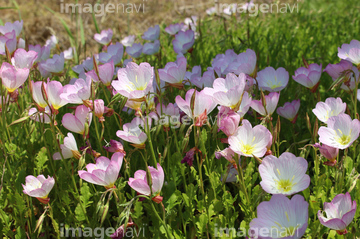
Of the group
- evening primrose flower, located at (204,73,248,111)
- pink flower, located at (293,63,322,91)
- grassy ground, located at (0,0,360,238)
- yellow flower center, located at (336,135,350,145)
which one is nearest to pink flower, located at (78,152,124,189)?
grassy ground, located at (0,0,360,238)

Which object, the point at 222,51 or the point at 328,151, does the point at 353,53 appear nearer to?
the point at 328,151

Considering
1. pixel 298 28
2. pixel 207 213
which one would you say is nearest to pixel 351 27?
pixel 298 28

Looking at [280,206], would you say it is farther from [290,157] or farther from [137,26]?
[137,26]

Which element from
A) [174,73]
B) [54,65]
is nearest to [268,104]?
[174,73]

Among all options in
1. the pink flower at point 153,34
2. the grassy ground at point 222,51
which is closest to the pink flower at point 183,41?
the grassy ground at point 222,51

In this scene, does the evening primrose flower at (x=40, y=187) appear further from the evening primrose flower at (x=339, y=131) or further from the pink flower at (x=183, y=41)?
the pink flower at (x=183, y=41)

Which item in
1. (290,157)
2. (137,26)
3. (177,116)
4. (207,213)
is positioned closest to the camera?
(290,157)

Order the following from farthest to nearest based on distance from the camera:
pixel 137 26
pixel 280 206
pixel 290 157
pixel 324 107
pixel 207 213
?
1. pixel 137 26
2. pixel 324 107
3. pixel 207 213
4. pixel 290 157
5. pixel 280 206
